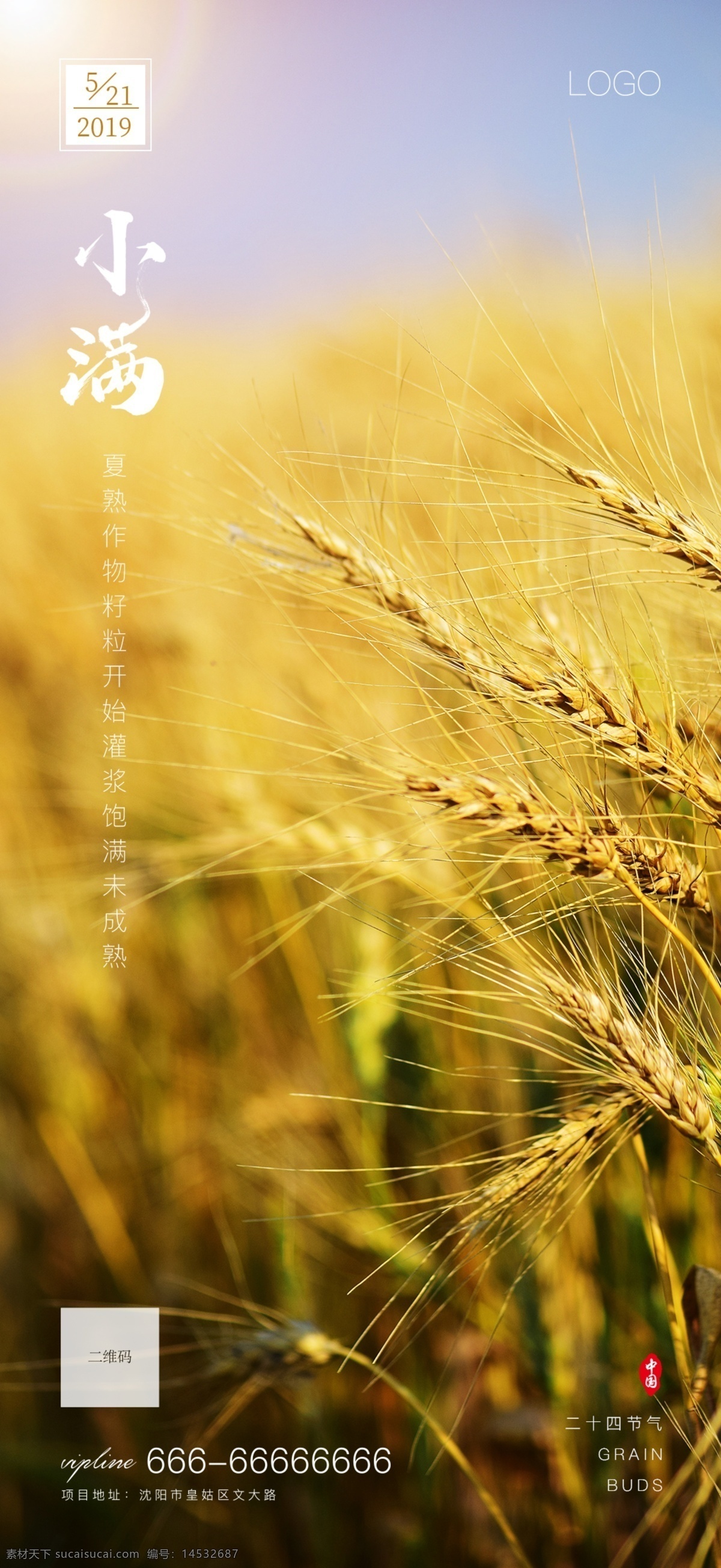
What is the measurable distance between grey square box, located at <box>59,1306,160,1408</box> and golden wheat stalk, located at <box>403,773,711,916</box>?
92cm

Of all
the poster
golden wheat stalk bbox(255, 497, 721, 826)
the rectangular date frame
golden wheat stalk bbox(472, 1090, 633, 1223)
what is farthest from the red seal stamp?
the rectangular date frame

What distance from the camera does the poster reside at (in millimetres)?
1108

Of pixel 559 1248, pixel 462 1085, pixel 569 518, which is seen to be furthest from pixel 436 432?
pixel 559 1248

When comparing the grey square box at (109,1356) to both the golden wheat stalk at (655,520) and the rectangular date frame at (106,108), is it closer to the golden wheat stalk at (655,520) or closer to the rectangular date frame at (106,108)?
the golden wheat stalk at (655,520)

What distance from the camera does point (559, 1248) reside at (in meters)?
1.14

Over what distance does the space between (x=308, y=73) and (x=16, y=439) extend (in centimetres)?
66

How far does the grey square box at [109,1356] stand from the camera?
1186mm

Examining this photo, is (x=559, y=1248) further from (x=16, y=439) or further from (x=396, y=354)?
(x=16, y=439)

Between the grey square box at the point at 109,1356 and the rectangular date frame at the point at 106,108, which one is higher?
the rectangular date frame at the point at 106,108

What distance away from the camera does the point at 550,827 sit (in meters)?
0.79

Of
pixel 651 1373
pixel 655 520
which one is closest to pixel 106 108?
pixel 655 520

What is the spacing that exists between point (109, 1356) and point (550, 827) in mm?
1021

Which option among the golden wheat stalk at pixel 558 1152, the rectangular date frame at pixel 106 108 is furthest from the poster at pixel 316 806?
the golden wheat stalk at pixel 558 1152

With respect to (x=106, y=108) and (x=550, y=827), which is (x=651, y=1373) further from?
(x=106, y=108)
